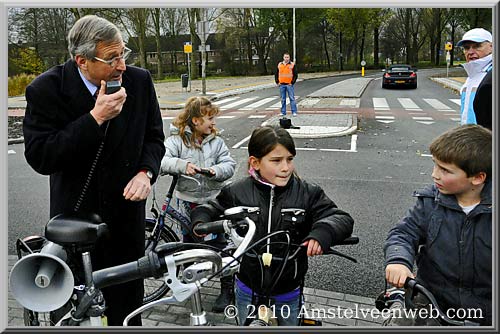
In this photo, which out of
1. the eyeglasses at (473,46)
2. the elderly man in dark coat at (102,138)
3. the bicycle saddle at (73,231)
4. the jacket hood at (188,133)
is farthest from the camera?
the jacket hood at (188,133)

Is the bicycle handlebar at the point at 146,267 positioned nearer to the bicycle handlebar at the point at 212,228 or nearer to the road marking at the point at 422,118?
the bicycle handlebar at the point at 212,228

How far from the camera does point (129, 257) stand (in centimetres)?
247

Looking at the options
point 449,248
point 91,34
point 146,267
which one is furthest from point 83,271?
point 449,248

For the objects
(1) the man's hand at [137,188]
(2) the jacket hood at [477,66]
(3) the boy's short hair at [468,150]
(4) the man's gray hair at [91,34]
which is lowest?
(1) the man's hand at [137,188]

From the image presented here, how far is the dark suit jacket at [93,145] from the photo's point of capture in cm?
204

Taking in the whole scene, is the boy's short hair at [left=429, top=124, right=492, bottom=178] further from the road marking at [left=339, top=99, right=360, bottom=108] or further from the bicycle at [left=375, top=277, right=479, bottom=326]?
the road marking at [left=339, top=99, right=360, bottom=108]

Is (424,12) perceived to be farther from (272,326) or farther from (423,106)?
(423,106)

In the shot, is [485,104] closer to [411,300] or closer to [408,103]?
[411,300]

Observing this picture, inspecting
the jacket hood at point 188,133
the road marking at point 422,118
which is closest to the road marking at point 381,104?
the road marking at point 422,118

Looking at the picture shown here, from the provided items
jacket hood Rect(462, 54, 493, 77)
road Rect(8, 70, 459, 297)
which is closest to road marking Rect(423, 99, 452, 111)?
road Rect(8, 70, 459, 297)

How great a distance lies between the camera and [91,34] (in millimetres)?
2041

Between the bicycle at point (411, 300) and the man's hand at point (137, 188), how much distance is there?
1.07 m

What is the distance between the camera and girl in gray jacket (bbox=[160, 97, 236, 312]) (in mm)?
3498

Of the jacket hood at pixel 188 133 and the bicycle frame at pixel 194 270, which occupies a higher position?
the jacket hood at pixel 188 133
